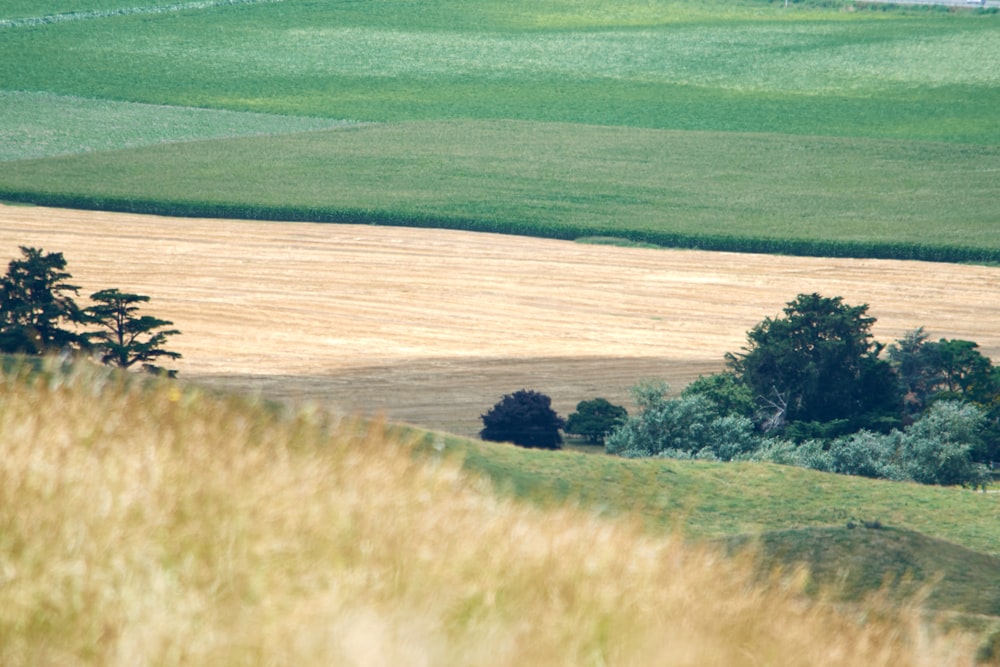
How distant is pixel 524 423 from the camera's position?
953 inches

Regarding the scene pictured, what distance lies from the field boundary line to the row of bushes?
37.4 metres

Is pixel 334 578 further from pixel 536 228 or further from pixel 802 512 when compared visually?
pixel 536 228

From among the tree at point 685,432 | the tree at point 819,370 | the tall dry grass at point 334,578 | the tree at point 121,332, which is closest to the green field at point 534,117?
the tree at point 819,370

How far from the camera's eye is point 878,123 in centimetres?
6956

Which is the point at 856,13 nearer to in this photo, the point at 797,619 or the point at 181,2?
the point at 181,2

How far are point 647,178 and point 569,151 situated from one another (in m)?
5.90

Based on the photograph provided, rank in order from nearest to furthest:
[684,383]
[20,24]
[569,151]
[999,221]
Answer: [684,383] → [999,221] → [569,151] → [20,24]

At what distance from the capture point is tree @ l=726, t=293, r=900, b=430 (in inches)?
997

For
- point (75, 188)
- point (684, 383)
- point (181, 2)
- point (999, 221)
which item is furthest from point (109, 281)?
point (181, 2)

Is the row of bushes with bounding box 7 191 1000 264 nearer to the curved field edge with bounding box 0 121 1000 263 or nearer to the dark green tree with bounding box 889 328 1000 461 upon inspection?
the curved field edge with bounding box 0 121 1000 263

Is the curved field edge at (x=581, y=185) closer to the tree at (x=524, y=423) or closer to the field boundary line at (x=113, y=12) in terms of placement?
the tree at (x=524, y=423)

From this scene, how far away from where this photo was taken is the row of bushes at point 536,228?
4541 cm

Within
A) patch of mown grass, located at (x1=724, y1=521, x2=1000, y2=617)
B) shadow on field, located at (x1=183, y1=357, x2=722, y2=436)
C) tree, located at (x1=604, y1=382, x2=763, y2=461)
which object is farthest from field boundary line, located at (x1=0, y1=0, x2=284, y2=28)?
patch of mown grass, located at (x1=724, y1=521, x2=1000, y2=617)

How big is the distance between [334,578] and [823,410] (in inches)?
867
